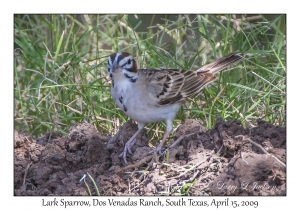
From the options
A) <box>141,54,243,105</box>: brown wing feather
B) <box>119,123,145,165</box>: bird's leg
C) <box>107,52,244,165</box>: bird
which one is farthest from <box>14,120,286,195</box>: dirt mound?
<box>141,54,243,105</box>: brown wing feather

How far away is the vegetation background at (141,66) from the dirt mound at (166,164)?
27.2 inches

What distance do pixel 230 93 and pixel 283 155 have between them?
182cm

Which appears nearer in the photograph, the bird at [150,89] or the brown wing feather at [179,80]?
the bird at [150,89]

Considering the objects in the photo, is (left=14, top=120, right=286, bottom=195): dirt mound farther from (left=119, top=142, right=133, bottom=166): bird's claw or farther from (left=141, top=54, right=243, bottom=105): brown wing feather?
(left=141, top=54, right=243, bottom=105): brown wing feather

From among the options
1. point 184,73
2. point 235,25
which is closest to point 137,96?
point 184,73

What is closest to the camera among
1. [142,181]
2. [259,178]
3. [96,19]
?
[259,178]

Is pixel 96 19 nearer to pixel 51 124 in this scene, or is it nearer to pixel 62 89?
pixel 62 89

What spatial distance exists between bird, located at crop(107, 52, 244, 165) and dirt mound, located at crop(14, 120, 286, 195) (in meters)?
0.26

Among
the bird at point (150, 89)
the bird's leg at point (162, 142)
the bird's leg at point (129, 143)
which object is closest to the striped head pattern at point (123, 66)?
the bird at point (150, 89)

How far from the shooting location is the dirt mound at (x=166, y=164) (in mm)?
5324

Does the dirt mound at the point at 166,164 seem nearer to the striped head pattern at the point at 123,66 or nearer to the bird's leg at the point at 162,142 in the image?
the bird's leg at the point at 162,142

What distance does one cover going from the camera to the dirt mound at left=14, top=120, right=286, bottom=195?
210 inches

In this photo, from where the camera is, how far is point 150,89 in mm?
6762

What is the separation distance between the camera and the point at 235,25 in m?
8.36
